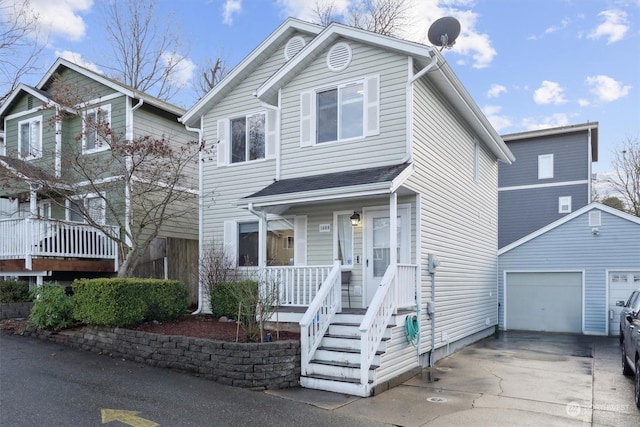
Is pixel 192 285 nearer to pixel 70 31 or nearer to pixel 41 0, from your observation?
pixel 41 0

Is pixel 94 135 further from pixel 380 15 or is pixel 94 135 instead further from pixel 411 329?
pixel 380 15

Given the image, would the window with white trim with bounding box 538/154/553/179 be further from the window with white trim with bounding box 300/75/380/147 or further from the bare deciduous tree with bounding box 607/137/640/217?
the window with white trim with bounding box 300/75/380/147

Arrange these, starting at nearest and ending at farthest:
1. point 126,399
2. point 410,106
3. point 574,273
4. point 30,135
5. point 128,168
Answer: point 126,399, point 410,106, point 128,168, point 574,273, point 30,135

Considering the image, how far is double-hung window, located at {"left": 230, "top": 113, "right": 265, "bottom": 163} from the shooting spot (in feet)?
38.3

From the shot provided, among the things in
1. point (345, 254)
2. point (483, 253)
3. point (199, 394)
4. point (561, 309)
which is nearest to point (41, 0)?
point (345, 254)

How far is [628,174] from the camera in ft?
76.9

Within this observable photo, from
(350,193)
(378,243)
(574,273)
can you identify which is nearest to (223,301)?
(378,243)

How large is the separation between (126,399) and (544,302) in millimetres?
13392

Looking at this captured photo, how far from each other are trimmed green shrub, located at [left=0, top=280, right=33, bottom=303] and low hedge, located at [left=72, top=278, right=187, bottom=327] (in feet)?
12.3

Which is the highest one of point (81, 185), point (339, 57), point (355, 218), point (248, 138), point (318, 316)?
point (339, 57)

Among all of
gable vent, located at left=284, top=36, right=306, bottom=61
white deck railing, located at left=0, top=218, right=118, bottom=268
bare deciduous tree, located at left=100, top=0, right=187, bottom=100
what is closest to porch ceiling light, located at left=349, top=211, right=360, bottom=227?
gable vent, located at left=284, top=36, right=306, bottom=61

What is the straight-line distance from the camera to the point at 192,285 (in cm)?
1320

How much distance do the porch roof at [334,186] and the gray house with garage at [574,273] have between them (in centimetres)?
880

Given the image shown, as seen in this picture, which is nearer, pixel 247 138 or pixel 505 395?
pixel 505 395
